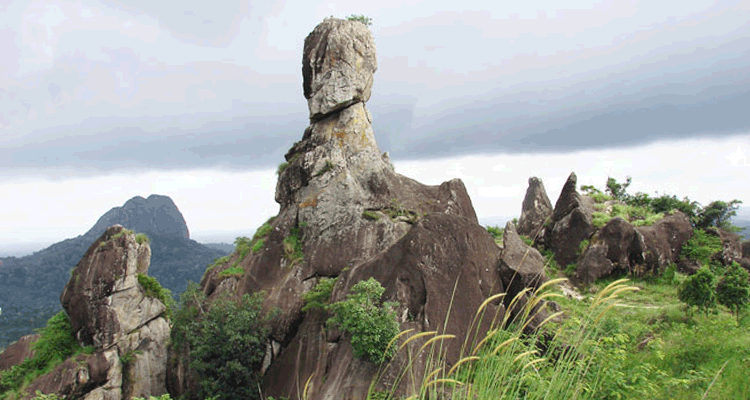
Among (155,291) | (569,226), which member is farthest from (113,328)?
(569,226)

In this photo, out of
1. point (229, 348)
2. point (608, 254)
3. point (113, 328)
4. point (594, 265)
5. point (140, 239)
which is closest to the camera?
point (229, 348)

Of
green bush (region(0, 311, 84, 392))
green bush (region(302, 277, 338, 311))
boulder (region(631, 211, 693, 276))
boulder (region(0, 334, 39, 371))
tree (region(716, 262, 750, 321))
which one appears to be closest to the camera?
tree (region(716, 262, 750, 321))

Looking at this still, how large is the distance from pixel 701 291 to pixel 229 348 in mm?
18756

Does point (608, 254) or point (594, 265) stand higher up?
point (608, 254)

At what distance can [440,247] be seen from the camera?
57.3 feet

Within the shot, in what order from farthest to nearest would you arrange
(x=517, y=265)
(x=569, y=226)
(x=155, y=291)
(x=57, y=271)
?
(x=57, y=271), (x=155, y=291), (x=569, y=226), (x=517, y=265)

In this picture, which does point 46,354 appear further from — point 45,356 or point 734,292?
point 734,292

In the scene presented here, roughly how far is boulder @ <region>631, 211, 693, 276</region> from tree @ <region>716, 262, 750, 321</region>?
782cm

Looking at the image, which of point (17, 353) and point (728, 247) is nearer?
point (17, 353)

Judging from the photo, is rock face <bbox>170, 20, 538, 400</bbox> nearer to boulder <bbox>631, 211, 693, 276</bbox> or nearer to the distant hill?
boulder <bbox>631, 211, 693, 276</bbox>

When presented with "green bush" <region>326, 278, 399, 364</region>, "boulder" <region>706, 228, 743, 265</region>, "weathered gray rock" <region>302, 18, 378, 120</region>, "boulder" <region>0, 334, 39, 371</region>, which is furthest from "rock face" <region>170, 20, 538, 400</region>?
"boulder" <region>706, 228, 743, 265</region>

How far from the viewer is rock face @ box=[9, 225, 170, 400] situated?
22.8 meters

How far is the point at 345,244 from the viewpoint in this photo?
24.5m

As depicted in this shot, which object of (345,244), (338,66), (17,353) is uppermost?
(338,66)
